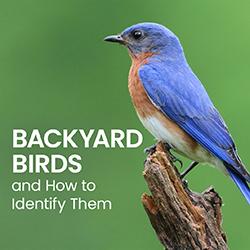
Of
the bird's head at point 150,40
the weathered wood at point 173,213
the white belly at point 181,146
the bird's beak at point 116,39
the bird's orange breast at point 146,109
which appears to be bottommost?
the weathered wood at point 173,213

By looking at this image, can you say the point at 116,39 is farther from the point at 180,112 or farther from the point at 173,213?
the point at 173,213

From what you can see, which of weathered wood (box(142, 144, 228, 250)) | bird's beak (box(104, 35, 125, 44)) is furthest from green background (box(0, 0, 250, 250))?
weathered wood (box(142, 144, 228, 250))

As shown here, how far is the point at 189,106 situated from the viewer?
488 inches

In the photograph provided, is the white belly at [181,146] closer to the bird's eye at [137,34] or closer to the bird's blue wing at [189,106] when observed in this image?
the bird's blue wing at [189,106]

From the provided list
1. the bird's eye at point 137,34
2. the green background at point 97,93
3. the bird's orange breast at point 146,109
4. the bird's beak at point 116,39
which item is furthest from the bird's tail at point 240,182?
the green background at point 97,93

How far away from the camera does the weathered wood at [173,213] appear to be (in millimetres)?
11039

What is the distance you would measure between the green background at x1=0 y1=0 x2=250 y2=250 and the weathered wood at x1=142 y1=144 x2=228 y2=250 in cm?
442

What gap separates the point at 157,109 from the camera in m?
12.4

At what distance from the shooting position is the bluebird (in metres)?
12.1

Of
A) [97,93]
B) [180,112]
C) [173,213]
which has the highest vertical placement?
[97,93]

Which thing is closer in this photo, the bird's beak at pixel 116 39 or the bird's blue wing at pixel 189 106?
the bird's blue wing at pixel 189 106

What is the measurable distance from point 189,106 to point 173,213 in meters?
Result: 1.62

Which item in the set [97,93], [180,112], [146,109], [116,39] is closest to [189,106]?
[180,112]

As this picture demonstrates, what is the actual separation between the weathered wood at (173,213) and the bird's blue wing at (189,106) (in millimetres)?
894
